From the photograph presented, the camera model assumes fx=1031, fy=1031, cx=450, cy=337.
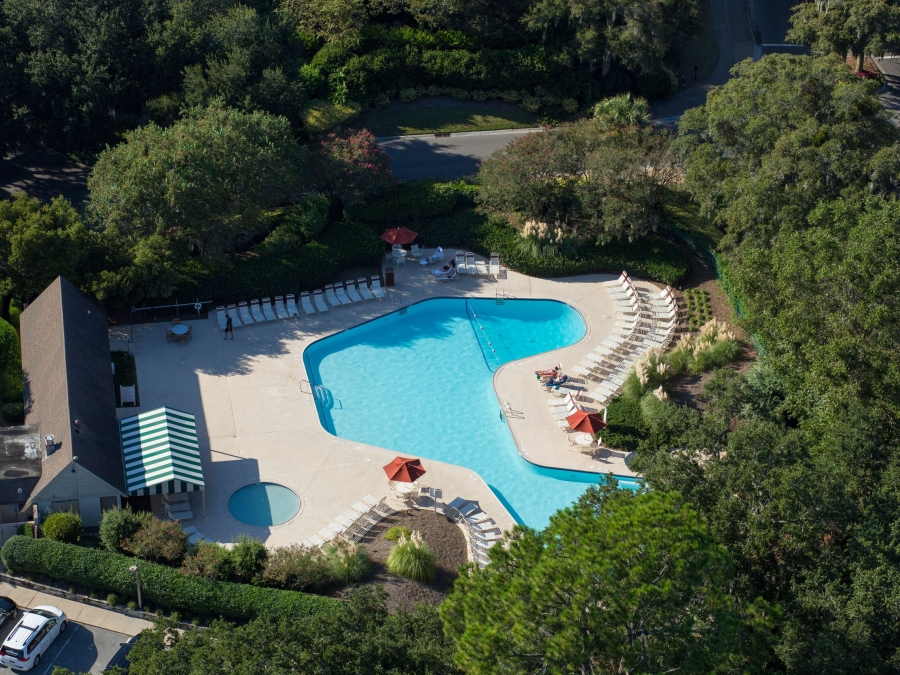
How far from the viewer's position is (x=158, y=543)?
3209 cm

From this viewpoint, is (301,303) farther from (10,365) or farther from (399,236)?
(10,365)

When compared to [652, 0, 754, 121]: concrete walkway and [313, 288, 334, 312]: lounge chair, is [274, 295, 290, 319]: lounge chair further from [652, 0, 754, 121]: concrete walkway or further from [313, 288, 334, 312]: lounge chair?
[652, 0, 754, 121]: concrete walkway

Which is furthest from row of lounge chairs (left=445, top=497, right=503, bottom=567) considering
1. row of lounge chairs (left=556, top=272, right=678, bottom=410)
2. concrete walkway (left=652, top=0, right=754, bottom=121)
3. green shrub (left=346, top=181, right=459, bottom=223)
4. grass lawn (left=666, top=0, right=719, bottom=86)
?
grass lawn (left=666, top=0, right=719, bottom=86)

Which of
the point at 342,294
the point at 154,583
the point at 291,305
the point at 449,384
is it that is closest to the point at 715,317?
the point at 449,384

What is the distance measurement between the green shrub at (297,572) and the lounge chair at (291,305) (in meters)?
15.1

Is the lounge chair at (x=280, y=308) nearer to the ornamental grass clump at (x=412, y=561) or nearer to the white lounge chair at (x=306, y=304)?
the white lounge chair at (x=306, y=304)

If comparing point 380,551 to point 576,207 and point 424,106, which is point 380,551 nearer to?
point 576,207

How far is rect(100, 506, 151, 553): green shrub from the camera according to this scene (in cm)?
3241

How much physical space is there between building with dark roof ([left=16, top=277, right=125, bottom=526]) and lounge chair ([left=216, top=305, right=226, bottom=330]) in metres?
4.75

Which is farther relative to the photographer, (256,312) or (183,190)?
(256,312)

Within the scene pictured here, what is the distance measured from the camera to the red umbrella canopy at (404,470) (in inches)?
1390

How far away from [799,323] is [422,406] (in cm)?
1476

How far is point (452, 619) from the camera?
2409 cm

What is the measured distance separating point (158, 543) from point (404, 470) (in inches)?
331
